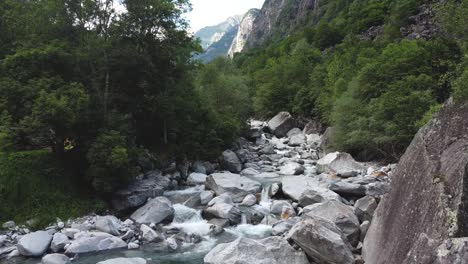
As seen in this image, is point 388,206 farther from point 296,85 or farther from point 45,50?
point 296,85

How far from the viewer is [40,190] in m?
19.9

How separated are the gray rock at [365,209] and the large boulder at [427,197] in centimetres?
301

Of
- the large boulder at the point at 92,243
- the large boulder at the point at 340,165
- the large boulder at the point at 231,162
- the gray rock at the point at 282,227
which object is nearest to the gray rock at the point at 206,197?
the gray rock at the point at 282,227

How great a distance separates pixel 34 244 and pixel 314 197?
1401 centimetres

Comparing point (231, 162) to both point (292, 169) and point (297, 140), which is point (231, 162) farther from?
point (297, 140)

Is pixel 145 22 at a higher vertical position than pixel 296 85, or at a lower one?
higher

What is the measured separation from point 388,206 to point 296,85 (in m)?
48.5

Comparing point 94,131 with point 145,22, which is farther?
point 145,22

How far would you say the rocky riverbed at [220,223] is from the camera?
12.9 meters

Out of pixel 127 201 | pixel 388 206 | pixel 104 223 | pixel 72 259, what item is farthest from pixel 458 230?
pixel 127 201

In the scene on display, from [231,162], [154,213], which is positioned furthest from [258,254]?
[231,162]

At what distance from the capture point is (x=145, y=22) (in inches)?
1087

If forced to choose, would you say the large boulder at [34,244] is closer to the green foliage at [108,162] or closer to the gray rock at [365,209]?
the green foliage at [108,162]

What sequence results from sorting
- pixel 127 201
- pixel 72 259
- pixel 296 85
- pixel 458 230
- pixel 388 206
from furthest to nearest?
pixel 296 85 → pixel 127 201 → pixel 72 259 → pixel 388 206 → pixel 458 230
